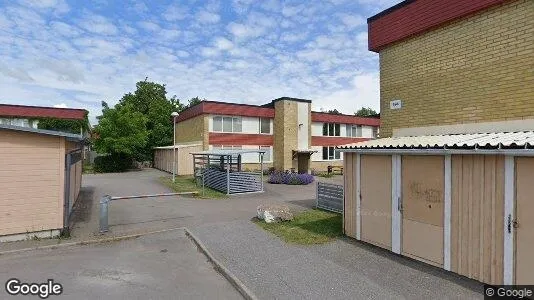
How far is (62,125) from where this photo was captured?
34531 millimetres

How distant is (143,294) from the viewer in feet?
18.5

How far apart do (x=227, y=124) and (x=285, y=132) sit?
533 centimetres

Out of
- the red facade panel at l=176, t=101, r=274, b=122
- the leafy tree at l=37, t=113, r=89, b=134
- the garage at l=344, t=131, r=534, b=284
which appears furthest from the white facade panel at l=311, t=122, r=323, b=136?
the garage at l=344, t=131, r=534, b=284

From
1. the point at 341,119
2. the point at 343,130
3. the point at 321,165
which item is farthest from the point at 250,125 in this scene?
the point at 343,130

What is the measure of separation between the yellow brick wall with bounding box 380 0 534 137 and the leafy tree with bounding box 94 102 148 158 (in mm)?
28194

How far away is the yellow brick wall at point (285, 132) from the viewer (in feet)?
98.3

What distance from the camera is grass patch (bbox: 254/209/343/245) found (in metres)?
8.64

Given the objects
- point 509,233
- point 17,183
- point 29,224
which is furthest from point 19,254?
point 509,233

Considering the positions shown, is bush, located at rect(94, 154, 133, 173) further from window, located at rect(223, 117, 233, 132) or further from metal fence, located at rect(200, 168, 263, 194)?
metal fence, located at rect(200, 168, 263, 194)

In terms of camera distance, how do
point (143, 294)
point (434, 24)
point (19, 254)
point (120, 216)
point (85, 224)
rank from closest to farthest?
point (143, 294), point (19, 254), point (434, 24), point (85, 224), point (120, 216)

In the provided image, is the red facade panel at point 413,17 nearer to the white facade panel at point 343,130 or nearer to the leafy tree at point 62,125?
the white facade panel at point 343,130

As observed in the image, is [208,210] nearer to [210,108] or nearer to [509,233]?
[509,233]

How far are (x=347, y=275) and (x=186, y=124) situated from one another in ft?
97.0

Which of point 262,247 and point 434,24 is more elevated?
point 434,24
